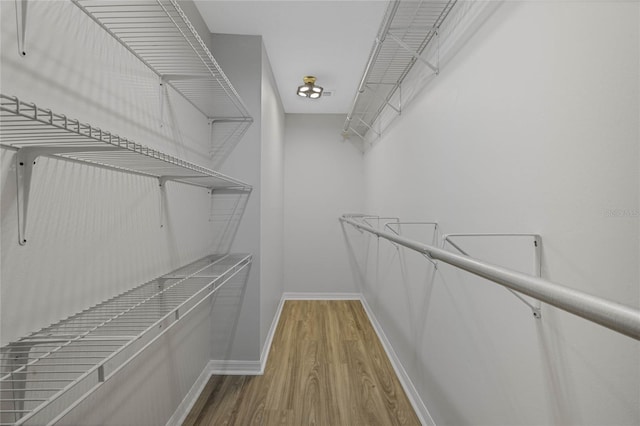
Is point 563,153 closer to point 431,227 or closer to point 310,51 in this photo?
point 431,227

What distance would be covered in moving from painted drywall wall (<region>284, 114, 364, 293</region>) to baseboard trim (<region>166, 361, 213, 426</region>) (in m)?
1.80

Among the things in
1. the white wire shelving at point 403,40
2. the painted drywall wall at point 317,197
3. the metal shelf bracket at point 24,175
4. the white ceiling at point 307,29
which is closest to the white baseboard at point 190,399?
the metal shelf bracket at point 24,175

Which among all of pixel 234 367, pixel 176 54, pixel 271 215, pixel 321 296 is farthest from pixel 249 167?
pixel 321 296

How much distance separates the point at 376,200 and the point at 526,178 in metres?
2.08

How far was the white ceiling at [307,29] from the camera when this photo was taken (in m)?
1.77

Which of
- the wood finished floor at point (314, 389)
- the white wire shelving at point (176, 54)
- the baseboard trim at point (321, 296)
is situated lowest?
the wood finished floor at point (314, 389)

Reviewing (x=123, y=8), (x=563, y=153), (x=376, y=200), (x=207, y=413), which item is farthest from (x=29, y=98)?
(x=376, y=200)

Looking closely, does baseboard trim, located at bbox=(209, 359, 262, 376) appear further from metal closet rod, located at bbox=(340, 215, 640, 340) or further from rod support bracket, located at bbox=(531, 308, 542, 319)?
metal closet rod, located at bbox=(340, 215, 640, 340)

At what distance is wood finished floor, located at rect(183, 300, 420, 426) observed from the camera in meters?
1.60

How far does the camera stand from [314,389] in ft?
6.07

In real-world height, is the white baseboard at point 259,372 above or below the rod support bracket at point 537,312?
below

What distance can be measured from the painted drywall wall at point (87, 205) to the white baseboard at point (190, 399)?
7 cm

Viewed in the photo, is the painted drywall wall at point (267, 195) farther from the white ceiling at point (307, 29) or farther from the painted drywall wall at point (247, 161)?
the white ceiling at point (307, 29)

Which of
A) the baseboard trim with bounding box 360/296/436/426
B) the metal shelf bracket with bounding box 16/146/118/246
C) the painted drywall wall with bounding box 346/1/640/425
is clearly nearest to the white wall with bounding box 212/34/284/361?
the baseboard trim with bounding box 360/296/436/426
